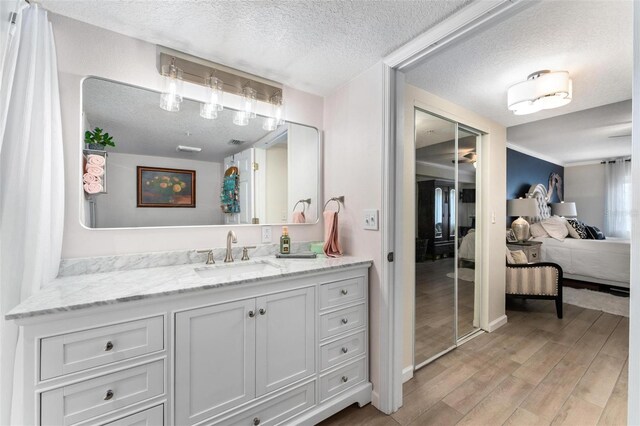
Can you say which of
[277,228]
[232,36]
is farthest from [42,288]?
[232,36]

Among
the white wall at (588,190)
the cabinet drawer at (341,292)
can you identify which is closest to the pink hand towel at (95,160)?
the cabinet drawer at (341,292)

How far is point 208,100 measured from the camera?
179 centimetres

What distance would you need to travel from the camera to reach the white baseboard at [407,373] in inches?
81.7

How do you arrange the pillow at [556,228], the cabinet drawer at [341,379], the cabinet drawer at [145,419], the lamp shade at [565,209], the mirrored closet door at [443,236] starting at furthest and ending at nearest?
1. the lamp shade at [565,209]
2. the pillow at [556,228]
3. the mirrored closet door at [443,236]
4. the cabinet drawer at [341,379]
5. the cabinet drawer at [145,419]

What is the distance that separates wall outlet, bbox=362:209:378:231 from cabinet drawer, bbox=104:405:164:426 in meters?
1.42

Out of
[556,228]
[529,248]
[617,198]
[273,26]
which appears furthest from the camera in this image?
[617,198]

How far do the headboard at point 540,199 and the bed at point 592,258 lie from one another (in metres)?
0.54

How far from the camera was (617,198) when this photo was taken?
20.1ft

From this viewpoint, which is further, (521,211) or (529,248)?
(521,211)

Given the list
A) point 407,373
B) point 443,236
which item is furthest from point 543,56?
point 407,373

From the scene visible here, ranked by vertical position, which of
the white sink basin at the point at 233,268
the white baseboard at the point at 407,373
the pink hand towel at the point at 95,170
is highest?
the pink hand towel at the point at 95,170

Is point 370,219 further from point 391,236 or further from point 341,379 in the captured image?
point 341,379

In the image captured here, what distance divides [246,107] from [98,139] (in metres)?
0.89

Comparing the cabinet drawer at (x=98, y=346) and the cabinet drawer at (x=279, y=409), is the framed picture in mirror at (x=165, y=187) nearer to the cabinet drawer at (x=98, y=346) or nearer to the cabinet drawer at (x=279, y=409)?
the cabinet drawer at (x=98, y=346)
